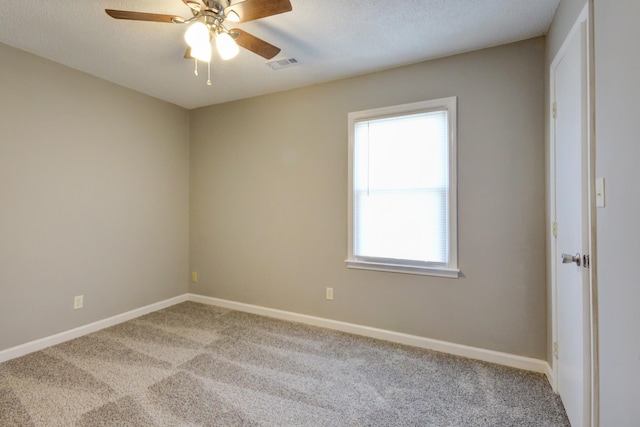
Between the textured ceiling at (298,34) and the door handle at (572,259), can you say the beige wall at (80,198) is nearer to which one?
the textured ceiling at (298,34)

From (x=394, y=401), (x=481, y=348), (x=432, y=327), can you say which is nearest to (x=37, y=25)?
(x=394, y=401)

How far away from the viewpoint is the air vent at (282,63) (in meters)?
2.74

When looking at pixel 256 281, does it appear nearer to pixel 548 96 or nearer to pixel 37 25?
pixel 37 25

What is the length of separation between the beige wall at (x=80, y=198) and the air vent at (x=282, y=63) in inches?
68.5

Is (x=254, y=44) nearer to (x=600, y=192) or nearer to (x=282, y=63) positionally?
(x=282, y=63)

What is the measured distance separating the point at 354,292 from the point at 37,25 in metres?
3.27

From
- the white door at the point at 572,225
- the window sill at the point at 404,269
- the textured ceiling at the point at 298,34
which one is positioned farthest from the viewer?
the window sill at the point at 404,269

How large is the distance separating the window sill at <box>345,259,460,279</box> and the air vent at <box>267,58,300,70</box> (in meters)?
1.91

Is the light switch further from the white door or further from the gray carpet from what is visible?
the gray carpet

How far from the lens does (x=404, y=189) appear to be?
2816mm

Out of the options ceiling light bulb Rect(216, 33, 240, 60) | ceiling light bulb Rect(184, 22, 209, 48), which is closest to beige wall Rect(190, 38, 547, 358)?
ceiling light bulb Rect(216, 33, 240, 60)

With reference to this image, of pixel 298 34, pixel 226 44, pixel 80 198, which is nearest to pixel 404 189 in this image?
pixel 298 34

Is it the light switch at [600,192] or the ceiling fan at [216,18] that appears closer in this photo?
the light switch at [600,192]

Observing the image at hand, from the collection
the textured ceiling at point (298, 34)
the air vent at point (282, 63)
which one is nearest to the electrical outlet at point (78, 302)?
the textured ceiling at point (298, 34)
